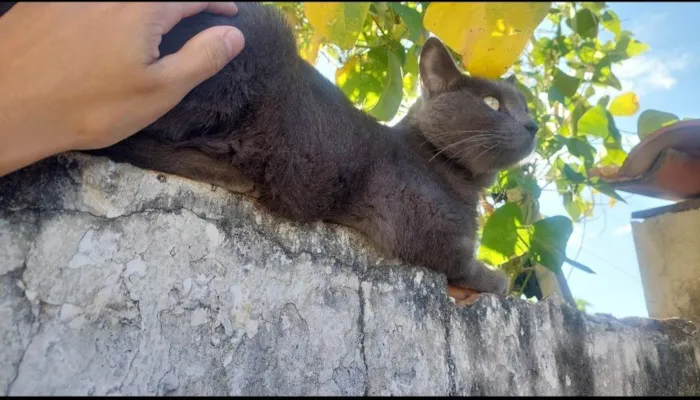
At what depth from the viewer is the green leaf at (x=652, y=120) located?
1720 mm

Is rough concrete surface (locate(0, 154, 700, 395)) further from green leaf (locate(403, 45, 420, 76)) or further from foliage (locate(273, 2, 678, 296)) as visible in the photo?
green leaf (locate(403, 45, 420, 76))

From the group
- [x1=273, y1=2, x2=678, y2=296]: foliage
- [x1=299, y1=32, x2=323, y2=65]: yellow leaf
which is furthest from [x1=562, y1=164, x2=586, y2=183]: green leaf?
[x1=299, y1=32, x2=323, y2=65]: yellow leaf

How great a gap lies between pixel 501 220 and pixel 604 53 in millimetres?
907

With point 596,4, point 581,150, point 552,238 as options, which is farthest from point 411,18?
point 581,150

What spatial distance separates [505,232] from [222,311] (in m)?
0.96

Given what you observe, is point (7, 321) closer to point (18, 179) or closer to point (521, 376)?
point (18, 179)

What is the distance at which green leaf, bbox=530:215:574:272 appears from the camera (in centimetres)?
162

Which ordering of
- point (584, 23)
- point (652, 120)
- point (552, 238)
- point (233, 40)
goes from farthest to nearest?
point (652, 120) → point (552, 238) → point (584, 23) → point (233, 40)

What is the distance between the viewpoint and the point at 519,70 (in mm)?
2201

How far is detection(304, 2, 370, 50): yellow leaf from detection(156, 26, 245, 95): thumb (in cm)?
29

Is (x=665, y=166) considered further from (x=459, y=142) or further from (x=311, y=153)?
(x=311, y=153)

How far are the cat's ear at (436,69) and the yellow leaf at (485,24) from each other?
1267 millimetres

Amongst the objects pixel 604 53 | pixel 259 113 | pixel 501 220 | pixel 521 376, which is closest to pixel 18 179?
pixel 259 113

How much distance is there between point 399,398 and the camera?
1.05 meters
